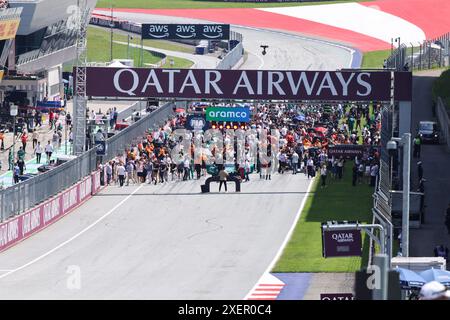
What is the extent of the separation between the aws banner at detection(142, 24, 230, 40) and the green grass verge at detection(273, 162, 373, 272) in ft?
123

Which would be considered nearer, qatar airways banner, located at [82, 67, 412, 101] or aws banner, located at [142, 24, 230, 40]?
qatar airways banner, located at [82, 67, 412, 101]

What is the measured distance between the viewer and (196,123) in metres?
58.2

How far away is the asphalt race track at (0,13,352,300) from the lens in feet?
108

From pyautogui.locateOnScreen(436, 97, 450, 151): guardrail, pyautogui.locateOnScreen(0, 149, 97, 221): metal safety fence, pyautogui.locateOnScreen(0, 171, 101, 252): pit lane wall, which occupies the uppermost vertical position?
pyautogui.locateOnScreen(436, 97, 450, 151): guardrail

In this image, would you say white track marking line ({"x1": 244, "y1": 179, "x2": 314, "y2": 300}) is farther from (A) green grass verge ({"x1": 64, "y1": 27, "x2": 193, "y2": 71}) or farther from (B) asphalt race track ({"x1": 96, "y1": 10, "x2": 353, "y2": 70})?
(A) green grass verge ({"x1": 64, "y1": 27, "x2": 193, "y2": 71})

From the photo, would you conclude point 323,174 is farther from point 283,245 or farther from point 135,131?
point 283,245

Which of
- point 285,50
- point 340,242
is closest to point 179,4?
point 285,50

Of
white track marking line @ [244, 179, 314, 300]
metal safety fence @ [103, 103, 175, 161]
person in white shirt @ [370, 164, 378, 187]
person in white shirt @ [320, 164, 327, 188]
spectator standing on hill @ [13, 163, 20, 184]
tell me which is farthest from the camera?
metal safety fence @ [103, 103, 175, 161]

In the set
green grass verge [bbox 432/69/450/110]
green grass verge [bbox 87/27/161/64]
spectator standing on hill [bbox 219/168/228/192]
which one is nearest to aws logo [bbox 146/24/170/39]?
green grass verge [bbox 87/27/161/64]

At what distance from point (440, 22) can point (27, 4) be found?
50038 millimetres

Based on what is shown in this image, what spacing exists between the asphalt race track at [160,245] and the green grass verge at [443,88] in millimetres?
21663

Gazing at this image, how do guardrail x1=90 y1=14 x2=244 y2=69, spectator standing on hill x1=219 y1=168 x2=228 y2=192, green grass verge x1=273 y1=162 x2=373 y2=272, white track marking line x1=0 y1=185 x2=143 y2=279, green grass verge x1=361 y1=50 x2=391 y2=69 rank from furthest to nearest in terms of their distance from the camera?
green grass verge x1=361 y1=50 x2=391 y2=69
guardrail x1=90 y1=14 x2=244 y2=69
spectator standing on hill x1=219 y1=168 x2=228 y2=192
green grass verge x1=273 y1=162 x2=373 y2=272
white track marking line x1=0 y1=185 x2=143 y2=279

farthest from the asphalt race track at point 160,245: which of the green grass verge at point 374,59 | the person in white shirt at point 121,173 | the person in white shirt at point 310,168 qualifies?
the green grass verge at point 374,59

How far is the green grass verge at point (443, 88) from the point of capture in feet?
245
